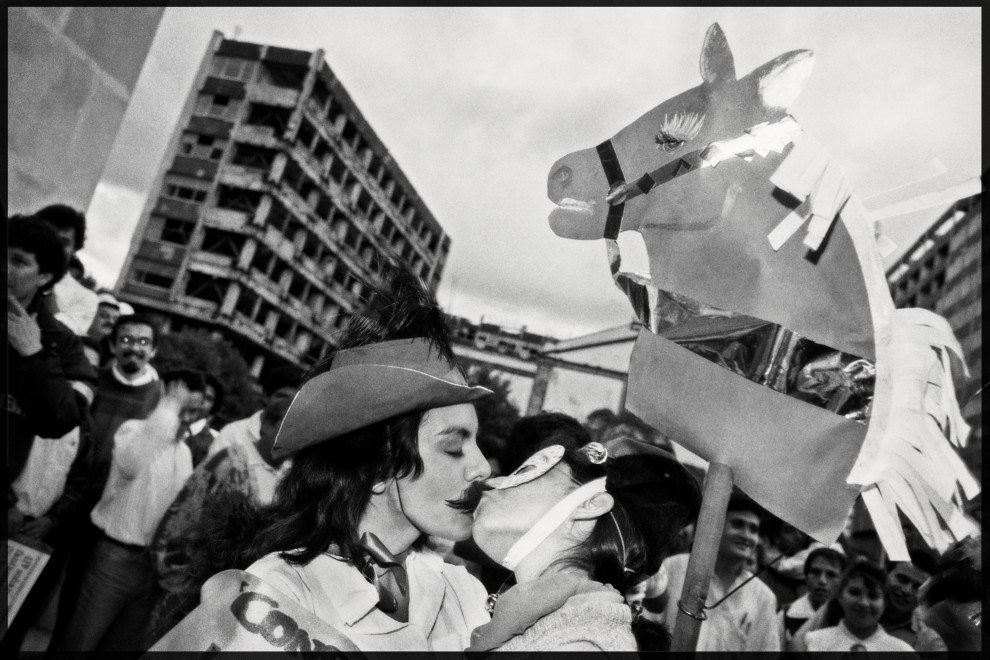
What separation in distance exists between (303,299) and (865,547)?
37.5 metres

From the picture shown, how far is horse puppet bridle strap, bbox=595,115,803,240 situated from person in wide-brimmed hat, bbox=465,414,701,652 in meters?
0.68

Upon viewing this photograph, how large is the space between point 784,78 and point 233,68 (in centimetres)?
4201

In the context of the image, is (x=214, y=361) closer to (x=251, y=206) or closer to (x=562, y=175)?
(x=251, y=206)

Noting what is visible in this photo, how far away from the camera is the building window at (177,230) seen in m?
35.6

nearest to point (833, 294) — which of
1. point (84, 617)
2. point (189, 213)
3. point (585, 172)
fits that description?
point (585, 172)

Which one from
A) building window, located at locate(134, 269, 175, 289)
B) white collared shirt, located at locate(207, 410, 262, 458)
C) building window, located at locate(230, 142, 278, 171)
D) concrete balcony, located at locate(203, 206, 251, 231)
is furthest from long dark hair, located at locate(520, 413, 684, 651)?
building window, located at locate(230, 142, 278, 171)

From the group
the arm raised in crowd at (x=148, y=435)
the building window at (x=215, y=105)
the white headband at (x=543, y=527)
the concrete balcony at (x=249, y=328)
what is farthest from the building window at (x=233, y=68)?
the white headband at (x=543, y=527)

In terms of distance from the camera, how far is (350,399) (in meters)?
1.73

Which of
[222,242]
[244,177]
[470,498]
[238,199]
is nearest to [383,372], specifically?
[470,498]

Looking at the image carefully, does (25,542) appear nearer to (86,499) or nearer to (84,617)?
(84,617)

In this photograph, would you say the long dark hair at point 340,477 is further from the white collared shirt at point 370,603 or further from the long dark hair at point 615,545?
the long dark hair at point 615,545

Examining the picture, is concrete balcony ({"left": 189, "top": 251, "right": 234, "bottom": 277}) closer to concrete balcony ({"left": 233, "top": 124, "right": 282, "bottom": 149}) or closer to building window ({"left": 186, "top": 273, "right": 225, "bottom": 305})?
building window ({"left": 186, "top": 273, "right": 225, "bottom": 305})

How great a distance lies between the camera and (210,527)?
1905mm

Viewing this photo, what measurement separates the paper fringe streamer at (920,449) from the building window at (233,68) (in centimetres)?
4093
